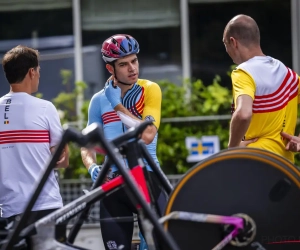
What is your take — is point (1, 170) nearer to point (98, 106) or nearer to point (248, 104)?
point (98, 106)

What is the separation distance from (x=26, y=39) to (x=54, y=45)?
34cm

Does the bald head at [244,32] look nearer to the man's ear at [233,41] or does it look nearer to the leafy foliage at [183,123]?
the man's ear at [233,41]

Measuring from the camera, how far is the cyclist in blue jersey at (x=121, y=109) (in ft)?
19.9

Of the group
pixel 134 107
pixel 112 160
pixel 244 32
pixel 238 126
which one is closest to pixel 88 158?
pixel 134 107

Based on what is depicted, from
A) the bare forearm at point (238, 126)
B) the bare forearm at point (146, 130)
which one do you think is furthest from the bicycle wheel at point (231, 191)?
the bare forearm at point (146, 130)

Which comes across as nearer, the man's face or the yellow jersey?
the yellow jersey

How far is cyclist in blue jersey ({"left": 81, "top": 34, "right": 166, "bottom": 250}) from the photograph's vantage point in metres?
6.06

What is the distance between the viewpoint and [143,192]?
495 centimetres

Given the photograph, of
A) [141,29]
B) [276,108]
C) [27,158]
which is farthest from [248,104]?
[141,29]

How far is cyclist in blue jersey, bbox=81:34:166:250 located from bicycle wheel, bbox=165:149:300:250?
1075mm

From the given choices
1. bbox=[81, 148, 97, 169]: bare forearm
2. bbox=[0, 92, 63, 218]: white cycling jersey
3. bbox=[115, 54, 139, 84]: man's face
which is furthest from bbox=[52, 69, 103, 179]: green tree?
bbox=[0, 92, 63, 218]: white cycling jersey

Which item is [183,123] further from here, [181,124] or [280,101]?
[280,101]

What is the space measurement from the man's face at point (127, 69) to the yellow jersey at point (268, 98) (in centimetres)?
70

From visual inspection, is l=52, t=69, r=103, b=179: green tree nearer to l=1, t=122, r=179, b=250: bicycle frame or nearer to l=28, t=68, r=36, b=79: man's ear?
l=28, t=68, r=36, b=79: man's ear
